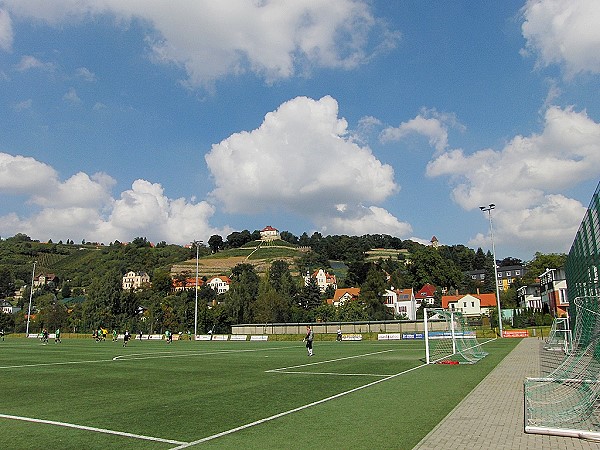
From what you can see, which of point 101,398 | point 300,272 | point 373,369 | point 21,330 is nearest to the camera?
point 101,398

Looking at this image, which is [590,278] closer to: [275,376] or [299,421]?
[275,376]

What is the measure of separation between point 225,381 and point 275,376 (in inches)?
85.2

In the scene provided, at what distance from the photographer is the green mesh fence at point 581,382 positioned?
30.1 ft

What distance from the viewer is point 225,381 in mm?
17562

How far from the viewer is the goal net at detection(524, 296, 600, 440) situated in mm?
8758

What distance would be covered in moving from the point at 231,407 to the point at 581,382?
31.4ft

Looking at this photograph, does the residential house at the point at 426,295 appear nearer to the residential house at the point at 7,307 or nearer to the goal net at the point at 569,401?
the goal net at the point at 569,401

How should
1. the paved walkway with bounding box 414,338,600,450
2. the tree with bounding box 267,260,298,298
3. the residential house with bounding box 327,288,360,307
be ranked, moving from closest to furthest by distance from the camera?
the paved walkway with bounding box 414,338,600,450 → the tree with bounding box 267,260,298,298 → the residential house with bounding box 327,288,360,307

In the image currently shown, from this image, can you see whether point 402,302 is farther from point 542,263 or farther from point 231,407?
point 231,407

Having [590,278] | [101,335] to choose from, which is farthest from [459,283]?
[590,278]

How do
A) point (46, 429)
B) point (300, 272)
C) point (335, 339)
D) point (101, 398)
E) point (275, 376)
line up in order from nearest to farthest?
point (46, 429)
point (101, 398)
point (275, 376)
point (335, 339)
point (300, 272)

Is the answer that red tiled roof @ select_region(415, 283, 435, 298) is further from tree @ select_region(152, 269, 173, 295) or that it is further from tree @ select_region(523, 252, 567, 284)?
tree @ select_region(152, 269, 173, 295)

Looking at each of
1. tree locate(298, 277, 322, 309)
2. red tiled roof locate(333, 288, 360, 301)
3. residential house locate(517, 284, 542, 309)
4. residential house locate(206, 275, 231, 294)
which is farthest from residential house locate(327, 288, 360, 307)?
residential house locate(206, 275, 231, 294)

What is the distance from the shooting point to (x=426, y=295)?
12825 centimetres
